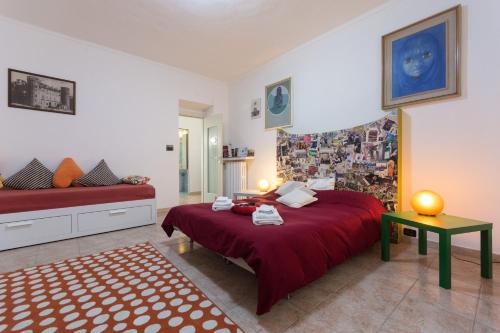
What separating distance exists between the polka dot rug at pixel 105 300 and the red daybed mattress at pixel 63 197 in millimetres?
885

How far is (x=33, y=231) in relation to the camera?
8.28 feet

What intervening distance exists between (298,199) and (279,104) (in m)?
2.00

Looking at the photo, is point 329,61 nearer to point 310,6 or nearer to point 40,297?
point 310,6

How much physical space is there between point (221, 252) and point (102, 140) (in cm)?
303

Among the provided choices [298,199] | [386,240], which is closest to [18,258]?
[298,199]

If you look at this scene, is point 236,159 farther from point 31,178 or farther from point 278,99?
point 31,178

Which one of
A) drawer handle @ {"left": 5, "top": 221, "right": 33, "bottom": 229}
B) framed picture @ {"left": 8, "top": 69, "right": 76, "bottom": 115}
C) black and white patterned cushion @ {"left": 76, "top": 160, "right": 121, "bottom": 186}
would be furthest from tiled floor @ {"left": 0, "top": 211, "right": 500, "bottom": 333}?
framed picture @ {"left": 8, "top": 69, "right": 76, "bottom": 115}

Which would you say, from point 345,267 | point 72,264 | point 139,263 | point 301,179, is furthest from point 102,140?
point 345,267

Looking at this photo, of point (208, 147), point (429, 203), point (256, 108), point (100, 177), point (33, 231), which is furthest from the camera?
point (208, 147)

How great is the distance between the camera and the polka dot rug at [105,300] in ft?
4.21

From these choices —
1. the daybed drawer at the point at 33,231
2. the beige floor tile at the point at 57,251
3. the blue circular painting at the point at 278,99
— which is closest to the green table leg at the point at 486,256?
the blue circular painting at the point at 278,99

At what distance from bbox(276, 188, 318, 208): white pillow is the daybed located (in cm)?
211

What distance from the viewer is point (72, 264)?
80.9 inches

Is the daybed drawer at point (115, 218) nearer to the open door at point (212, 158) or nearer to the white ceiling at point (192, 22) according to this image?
the open door at point (212, 158)
